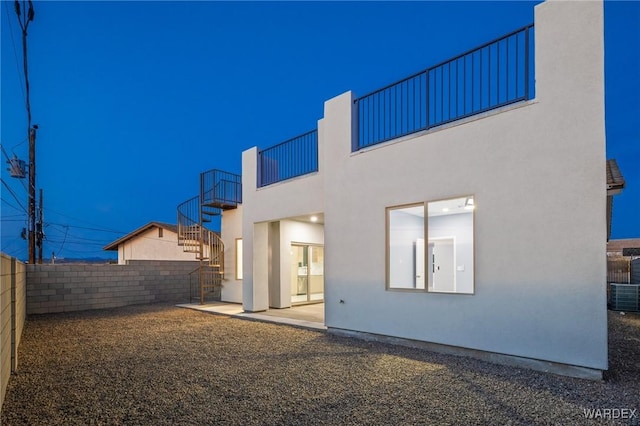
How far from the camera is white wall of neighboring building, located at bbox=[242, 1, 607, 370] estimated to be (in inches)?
162

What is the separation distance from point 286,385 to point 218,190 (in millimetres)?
8640

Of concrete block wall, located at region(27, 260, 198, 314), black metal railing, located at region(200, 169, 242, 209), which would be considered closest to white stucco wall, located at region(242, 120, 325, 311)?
black metal railing, located at region(200, 169, 242, 209)

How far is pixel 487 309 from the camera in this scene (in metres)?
4.84

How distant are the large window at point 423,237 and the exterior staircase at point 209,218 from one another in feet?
22.9

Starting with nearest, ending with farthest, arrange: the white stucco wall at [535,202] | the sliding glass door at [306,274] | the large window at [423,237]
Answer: the white stucco wall at [535,202] < the large window at [423,237] < the sliding glass door at [306,274]

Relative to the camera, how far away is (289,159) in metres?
8.89

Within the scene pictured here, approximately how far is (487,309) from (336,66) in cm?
7533

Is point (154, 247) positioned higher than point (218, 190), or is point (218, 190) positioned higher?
point (218, 190)

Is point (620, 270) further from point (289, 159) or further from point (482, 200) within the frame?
point (289, 159)

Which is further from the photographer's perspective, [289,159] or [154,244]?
[154,244]

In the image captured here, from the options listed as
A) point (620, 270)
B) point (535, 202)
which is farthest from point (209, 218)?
point (620, 270)

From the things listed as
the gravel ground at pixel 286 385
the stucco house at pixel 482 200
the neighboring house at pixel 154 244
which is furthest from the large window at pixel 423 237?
the neighboring house at pixel 154 244

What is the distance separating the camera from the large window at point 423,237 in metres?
5.70

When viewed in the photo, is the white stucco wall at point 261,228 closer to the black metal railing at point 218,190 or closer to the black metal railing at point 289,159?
the black metal railing at point 289,159
